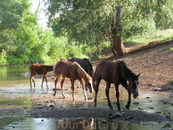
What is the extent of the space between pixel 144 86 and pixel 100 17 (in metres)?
9.05

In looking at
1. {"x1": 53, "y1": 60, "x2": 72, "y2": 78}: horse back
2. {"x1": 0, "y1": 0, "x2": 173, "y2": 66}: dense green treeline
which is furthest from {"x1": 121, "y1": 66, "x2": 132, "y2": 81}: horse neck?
{"x1": 0, "y1": 0, "x2": 173, "y2": 66}: dense green treeline

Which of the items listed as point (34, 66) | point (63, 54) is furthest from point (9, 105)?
point (63, 54)

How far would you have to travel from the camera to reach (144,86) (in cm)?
1451

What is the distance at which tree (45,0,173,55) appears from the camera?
66.8 feet

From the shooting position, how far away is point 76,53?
4878 cm

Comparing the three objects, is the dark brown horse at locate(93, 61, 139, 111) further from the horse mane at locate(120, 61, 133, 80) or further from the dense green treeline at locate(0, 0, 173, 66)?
the dense green treeline at locate(0, 0, 173, 66)

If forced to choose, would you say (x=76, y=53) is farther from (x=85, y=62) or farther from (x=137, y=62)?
(x=85, y=62)

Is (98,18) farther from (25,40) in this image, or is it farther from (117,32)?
(25,40)

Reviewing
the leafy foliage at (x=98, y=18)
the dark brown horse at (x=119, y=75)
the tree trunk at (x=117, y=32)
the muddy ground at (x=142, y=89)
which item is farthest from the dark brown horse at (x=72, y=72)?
the tree trunk at (x=117, y=32)

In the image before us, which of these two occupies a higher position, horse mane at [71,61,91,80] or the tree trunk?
the tree trunk

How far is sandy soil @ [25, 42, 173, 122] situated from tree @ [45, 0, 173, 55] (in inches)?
108

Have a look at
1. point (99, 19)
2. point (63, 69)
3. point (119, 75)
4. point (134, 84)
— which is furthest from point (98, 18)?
point (134, 84)

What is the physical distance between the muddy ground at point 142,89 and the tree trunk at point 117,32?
9.66ft

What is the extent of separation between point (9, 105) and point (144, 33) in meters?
17.0
